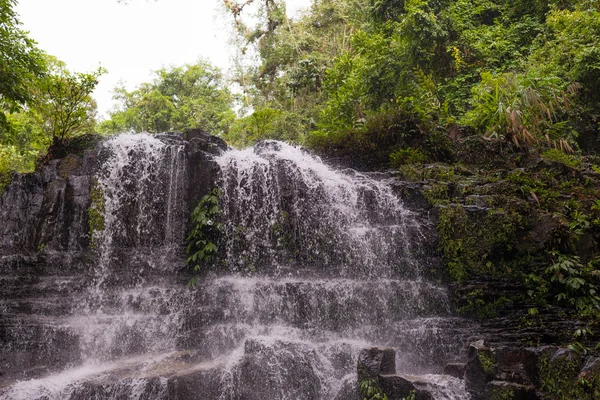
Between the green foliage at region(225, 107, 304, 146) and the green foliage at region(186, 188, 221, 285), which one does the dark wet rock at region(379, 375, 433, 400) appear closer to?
the green foliage at region(186, 188, 221, 285)

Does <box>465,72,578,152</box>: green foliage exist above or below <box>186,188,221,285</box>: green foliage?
above

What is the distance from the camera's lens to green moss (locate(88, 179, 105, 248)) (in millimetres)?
9430

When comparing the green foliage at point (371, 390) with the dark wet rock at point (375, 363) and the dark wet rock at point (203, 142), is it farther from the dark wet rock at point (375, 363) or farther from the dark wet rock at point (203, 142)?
the dark wet rock at point (203, 142)

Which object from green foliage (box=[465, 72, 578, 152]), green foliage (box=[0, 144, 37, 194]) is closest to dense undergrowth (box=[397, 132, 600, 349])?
green foliage (box=[465, 72, 578, 152])

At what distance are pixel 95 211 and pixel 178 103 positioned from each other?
18438mm

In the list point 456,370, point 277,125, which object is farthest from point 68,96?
point 456,370

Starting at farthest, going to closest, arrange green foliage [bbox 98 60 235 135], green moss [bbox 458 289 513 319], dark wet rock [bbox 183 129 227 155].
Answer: green foliage [bbox 98 60 235 135]
dark wet rock [bbox 183 129 227 155]
green moss [bbox 458 289 513 319]

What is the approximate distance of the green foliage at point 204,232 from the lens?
354 inches

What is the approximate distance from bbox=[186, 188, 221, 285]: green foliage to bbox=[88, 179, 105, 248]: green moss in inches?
Answer: 77.1

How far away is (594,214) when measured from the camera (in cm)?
817

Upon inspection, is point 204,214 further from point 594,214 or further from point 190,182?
point 594,214

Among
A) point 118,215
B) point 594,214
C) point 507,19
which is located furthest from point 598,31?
point 118,215

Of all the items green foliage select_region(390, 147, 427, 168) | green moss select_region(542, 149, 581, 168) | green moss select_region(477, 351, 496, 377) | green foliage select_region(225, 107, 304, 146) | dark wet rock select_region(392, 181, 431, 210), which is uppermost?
green foliage select_region(225, 107, 304, 146)

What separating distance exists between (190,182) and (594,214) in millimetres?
8014
